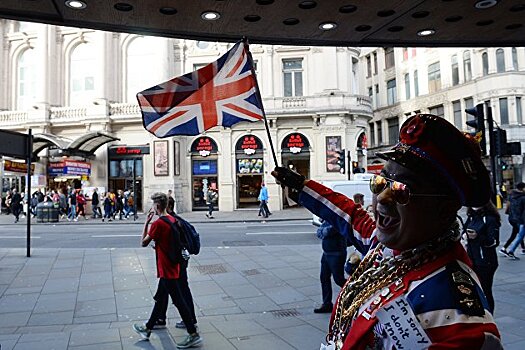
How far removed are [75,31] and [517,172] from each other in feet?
123

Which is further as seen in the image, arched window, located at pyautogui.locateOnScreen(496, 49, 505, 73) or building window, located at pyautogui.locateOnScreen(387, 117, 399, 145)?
building window, located at pyautogui.locateOnScreen(387, 117, 399, 145)

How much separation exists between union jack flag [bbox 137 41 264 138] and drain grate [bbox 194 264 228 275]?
5516 millimetres

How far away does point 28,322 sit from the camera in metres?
6.26

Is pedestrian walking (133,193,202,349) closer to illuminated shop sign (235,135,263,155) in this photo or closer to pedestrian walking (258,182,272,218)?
pedestrian walking (258,182,272,218)

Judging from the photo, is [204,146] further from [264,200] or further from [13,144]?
[13,144]

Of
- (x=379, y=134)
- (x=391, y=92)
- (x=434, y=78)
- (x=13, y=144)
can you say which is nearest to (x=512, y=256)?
(x=13, y=144)

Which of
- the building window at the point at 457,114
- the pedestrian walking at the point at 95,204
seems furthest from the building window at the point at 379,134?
the pedestrian walking at the point at 95,204

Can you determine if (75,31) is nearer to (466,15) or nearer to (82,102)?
(82,102)

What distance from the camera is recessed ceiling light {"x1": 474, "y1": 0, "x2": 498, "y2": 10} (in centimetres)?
507

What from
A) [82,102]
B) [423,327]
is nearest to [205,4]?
[423,327]

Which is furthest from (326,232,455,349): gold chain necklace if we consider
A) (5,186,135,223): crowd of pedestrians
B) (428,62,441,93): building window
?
(428,62,441,93): building window

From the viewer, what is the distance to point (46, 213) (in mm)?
23984

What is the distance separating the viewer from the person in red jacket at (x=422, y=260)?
1.33m

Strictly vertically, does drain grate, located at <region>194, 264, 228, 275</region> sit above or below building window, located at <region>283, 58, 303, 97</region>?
below
